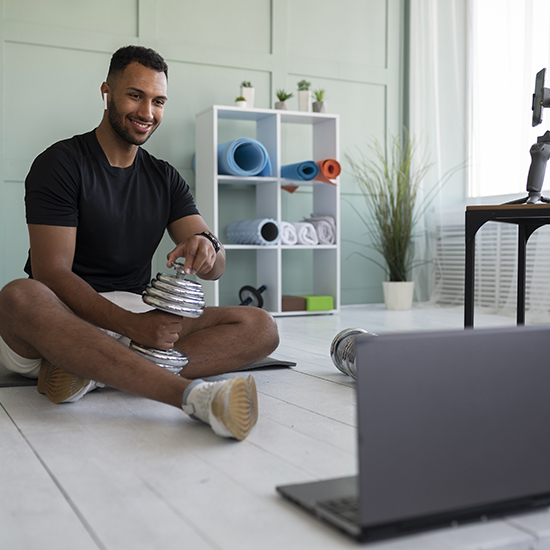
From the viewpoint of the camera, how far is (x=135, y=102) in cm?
196

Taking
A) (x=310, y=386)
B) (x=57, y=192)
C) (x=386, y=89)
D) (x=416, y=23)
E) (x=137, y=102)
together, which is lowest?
(x=310, y=386)

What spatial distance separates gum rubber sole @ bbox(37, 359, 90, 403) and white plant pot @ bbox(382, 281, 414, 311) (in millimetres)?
3201

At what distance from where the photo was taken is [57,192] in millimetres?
1767

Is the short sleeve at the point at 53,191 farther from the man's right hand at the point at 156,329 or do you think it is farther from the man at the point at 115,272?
the man's right hand at the point at 156,329

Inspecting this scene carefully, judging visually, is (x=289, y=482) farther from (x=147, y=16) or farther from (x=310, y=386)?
(x=147, y=16)

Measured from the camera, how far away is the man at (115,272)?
4.68 ft

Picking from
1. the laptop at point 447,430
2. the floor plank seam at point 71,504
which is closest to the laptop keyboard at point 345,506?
the laptop at point 447,430

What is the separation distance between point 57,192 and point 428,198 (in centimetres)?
356

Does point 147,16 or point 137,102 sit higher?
point 147,16

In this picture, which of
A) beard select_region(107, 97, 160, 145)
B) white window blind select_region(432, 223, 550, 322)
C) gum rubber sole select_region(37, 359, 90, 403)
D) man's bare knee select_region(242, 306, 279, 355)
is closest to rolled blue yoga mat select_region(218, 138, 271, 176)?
white window blind select_region(432, 223, 550, 322)

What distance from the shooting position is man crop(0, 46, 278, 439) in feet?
4.68

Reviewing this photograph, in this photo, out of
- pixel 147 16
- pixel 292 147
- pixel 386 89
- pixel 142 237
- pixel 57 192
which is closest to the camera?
pixel 57 192

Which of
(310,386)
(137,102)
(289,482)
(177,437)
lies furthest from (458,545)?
(137,102)

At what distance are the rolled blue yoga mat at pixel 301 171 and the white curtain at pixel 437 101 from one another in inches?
42.7
